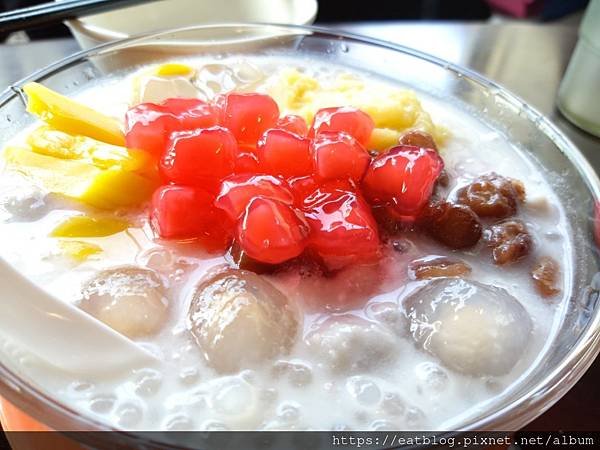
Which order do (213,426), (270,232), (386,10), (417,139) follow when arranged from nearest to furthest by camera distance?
(213,426) < (270,232) < (417,139) < (386,10)

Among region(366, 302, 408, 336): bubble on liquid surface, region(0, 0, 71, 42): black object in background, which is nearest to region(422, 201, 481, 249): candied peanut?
region(366, 302, 408, 336): bubble on liquid surface

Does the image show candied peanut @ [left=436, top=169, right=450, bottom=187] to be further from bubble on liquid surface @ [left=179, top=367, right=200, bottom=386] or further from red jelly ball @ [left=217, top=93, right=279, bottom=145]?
bubble on liquid surface @ [left=179, top=367, right=200, bottom=386]

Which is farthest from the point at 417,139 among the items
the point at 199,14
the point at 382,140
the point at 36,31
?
the point at 36,31

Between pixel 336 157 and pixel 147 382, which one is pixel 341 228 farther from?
pixel 147 382

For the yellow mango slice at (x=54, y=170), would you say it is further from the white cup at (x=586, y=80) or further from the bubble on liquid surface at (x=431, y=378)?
the white cup at (x=586, y=80)

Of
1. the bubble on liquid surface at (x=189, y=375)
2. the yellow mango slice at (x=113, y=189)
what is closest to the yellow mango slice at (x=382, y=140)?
the yellow mango slice at (x=113, y=189)

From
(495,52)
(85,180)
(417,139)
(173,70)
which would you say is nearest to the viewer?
(85,180)
